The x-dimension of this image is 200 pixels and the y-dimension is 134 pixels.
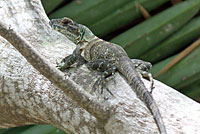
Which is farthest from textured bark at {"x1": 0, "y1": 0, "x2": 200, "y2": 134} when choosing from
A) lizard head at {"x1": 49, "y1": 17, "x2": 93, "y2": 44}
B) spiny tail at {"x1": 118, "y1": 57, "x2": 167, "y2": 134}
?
lizard head at {"x1": 49, "y1": 17, "x2": 93, "y2": 44}

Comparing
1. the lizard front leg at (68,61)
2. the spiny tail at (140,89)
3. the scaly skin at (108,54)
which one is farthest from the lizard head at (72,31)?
the spiny tail at (140,89)

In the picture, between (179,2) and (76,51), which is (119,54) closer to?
(76,51)

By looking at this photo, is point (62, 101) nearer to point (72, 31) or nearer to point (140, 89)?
point (140, 89)

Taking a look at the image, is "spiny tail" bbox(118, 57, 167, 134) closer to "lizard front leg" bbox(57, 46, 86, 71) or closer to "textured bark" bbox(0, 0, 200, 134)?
"textured bark" bbox(0, 0, 200, 134)

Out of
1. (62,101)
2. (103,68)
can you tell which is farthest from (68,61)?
(62,101)

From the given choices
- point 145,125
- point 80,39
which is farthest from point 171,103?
point 80,39

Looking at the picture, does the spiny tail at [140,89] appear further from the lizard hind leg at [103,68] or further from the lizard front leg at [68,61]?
the lizard front leg at [68,61]
